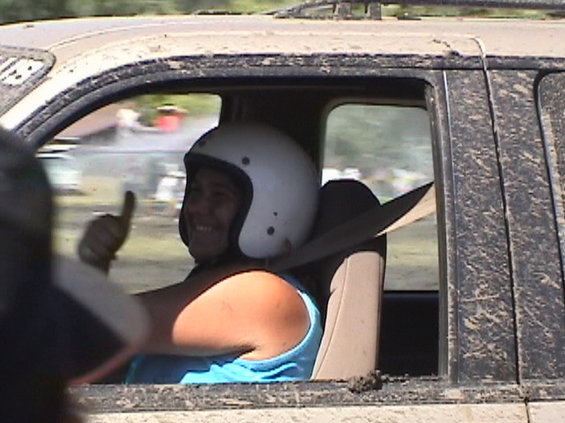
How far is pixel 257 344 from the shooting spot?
2623 mm

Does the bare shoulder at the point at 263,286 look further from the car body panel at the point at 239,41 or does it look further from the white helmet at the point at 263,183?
the car body panel at the point at 239,41

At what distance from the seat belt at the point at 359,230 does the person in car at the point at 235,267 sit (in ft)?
0.09

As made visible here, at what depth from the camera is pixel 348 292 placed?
2.74 metres

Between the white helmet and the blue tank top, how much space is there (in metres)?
0.28

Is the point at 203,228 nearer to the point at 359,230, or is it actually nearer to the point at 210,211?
the point at 210,211

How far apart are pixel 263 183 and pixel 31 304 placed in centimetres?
→ 160

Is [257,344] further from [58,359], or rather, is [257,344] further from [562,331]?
[58,359]

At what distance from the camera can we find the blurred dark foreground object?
4.19 ft

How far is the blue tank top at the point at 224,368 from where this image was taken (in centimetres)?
260

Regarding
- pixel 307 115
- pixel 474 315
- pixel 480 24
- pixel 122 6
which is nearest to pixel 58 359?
pixel 474 315

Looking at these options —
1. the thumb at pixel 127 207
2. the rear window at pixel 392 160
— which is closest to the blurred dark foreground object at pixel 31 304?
the rear window at pixel 392 160

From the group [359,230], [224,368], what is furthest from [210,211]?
[224,368]

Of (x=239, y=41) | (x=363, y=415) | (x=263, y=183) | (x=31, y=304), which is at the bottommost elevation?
(x=363, y=415)

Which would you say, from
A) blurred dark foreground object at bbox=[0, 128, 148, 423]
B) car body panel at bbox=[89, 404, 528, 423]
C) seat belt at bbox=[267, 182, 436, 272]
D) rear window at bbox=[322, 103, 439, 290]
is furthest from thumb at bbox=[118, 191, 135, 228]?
blurred dark foreground object at bbox=[0, 128, 148, 423]
